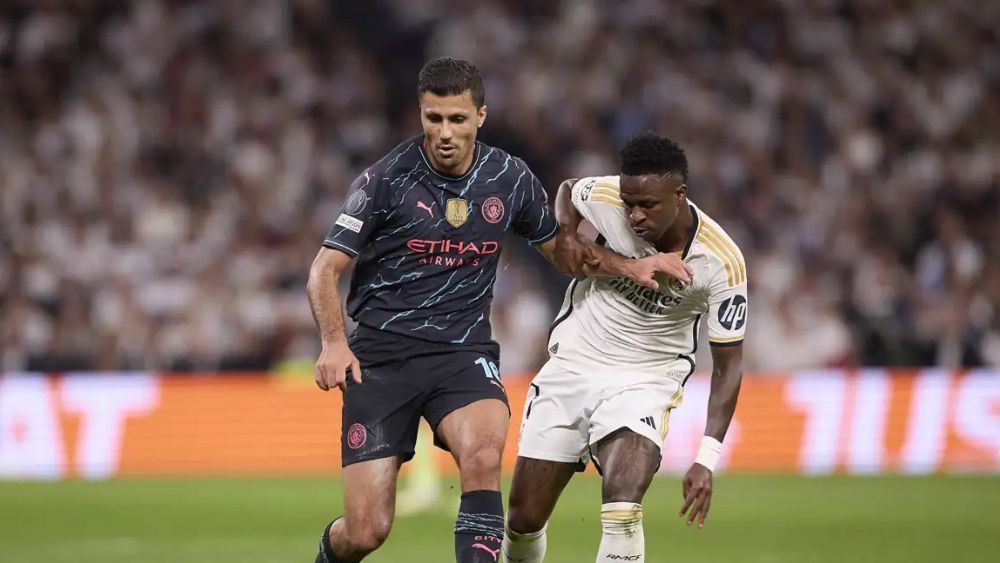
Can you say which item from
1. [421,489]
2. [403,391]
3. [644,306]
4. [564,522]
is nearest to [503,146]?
[421,489]

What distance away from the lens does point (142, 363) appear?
18062mm

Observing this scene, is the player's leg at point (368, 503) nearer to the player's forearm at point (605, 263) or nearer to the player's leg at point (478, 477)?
the player's leg at point (478, 477)

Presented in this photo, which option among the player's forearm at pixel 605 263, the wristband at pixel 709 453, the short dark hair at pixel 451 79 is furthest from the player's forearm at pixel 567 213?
the wristband at pixel 709 453

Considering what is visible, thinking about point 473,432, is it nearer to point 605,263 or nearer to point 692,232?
point 605,263

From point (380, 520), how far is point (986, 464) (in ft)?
35.8

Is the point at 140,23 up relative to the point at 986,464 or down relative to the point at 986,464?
up

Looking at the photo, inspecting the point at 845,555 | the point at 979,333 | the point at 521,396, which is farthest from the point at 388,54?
the point at 845,555

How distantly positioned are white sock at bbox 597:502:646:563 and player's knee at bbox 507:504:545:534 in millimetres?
629

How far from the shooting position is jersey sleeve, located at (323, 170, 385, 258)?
719 cm

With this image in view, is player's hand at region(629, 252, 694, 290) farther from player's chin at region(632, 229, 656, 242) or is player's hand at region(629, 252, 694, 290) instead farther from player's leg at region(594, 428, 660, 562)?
player's leg at region(594, 428, 660, 562)

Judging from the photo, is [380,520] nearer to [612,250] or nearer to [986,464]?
[612,250]

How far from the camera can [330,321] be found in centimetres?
708

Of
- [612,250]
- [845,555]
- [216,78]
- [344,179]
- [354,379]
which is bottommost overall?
[845,555]

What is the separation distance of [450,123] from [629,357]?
163cm
